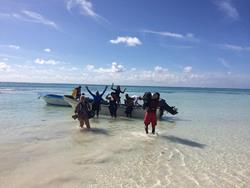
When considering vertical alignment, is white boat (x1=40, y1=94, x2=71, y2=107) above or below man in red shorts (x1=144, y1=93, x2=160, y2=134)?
below

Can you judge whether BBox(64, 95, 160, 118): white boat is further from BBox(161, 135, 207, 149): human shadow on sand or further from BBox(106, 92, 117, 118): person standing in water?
BBox(161, 135, 207, 149): human shadow on sand

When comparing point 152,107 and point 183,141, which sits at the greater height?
point 152,107

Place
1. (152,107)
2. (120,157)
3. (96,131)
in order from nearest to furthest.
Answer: (120,157)
(152,107)
(96,131)

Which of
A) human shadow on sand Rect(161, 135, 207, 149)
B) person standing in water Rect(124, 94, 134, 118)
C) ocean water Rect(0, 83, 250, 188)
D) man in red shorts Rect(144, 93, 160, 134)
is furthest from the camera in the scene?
person standing in water Rect(124, 94, 134, 118)

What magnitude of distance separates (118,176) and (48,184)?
148 centimetres

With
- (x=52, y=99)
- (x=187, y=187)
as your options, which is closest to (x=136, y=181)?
(x=187, y=187)

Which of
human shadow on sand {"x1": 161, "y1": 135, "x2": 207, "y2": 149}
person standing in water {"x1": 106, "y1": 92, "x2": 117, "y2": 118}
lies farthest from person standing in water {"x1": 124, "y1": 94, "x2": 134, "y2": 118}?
human shadow on sand {"x1": 161, "y1": 135, "x2": 207, "y2": 149}

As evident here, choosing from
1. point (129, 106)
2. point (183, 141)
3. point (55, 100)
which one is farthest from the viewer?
point (55, 100)

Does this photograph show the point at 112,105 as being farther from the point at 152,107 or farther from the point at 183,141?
the point at 183,141

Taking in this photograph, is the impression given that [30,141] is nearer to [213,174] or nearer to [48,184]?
[48,184]

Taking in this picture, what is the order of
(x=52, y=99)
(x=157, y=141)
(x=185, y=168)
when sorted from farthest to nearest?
(x=52, y=99), (x=157, y=141), (x=185, y=168)

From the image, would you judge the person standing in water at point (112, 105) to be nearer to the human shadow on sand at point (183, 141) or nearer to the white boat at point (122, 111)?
the white boat at point (122, 111)

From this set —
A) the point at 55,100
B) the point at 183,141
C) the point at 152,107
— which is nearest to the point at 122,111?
the point at 152,107

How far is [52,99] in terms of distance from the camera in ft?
79.4
